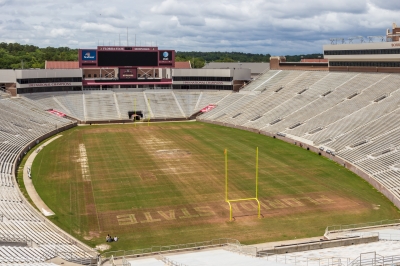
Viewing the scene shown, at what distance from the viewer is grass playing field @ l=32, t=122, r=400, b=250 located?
33.2 meters

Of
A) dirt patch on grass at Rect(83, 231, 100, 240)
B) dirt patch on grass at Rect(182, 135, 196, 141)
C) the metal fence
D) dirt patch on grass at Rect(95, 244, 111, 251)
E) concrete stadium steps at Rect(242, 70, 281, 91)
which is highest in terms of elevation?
concrete stadium steps at Rect(242, 70, 281, 91)

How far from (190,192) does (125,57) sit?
59.0 metres

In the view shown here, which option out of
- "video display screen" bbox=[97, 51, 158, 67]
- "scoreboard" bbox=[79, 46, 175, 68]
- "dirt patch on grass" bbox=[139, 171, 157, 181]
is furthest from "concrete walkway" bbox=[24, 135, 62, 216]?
"video display screen" bbox=[97, 51, 158, 67]

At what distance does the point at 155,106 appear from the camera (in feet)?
307

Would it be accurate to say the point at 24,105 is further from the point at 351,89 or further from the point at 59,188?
the point at 351,89

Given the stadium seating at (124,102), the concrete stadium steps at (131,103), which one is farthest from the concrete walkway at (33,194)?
the concrete stadium steps at (131,103)

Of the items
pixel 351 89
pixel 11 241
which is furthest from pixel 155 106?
pixel 11 241

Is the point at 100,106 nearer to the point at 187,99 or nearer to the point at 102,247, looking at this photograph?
the point at 187,99

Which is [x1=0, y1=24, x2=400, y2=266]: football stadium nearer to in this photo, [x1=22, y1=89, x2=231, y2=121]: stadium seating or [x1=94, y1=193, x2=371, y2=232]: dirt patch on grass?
[x1=94, y1=193, x2=371, y2=232]: dirt patch on grass

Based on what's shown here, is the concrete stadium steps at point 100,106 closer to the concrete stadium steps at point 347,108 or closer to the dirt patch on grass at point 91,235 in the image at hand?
the concrete stadium steps at point 347,108

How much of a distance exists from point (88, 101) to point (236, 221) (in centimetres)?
6444

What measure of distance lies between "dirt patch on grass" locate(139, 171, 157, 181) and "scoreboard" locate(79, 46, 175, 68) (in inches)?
2014

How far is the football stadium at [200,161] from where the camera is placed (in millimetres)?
29031

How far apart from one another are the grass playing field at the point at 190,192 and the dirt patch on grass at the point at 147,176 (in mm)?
121
